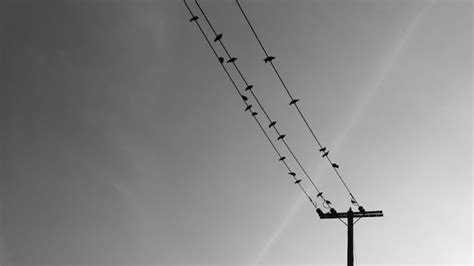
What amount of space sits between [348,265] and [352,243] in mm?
896

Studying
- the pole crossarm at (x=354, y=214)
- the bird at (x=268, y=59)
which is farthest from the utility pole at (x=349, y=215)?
the bird at (x=268, y=59)

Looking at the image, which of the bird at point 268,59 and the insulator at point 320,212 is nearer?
the bird at point 268,59

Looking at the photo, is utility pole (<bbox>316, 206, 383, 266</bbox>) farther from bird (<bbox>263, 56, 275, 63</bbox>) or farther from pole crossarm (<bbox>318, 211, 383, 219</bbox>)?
bird (<bbox>263, 56, 275, 63</bbox>)

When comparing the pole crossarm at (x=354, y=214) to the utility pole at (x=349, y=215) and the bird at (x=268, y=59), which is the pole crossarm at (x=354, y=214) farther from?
the bird at (x=268, y=59)

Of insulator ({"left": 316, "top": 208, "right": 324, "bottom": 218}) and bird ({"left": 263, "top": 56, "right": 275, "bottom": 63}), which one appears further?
insulator ({"left": 316, "top": 208, "right": 324, "bottom": 218})

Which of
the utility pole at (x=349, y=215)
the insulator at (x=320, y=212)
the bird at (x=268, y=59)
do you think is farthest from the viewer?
the insulator at (x=320, y=212)

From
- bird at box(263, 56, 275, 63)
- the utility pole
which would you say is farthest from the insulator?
bird at box(263, 56, 275, 63)

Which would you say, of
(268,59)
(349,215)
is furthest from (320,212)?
(268,59)

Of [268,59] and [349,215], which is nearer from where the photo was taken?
[268,59]

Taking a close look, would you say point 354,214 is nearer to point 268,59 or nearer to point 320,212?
point 320,212

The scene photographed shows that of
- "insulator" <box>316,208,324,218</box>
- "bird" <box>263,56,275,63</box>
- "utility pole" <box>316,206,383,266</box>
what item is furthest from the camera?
"insulator" <box>316,208,324,218</box>

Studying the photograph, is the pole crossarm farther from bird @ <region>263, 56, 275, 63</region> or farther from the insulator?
bird @ <region>263, 56, 275, 63</region>

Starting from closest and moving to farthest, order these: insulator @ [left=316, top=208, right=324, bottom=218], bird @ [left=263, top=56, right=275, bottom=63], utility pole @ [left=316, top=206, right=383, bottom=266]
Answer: bird @ [left=263, top=56, right=275, bottom=63] → utility pole @ [left=316, top=206, right=383, bottom=266] → insulator @ [left=316, top=208, right=324, bottom=218]

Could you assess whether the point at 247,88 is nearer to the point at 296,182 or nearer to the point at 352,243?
the point at 296,182
